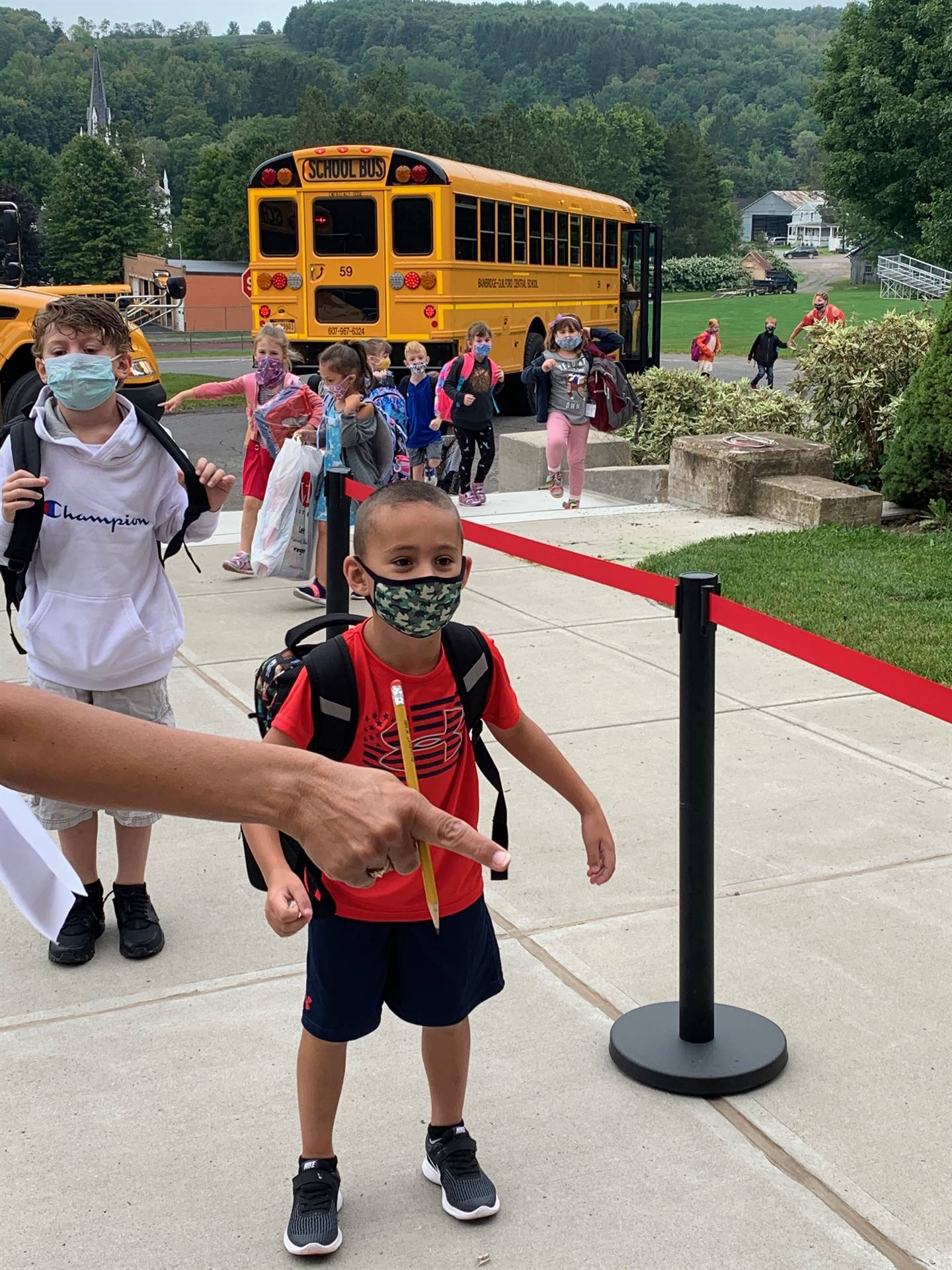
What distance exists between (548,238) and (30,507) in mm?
19282

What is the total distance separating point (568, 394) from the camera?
1188 centimetres

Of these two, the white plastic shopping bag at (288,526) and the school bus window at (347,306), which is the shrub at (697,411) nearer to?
the white plastic shopping bag at (288,526)

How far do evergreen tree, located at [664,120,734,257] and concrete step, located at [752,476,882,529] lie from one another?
12638 centimetres

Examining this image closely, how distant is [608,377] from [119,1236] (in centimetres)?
1003

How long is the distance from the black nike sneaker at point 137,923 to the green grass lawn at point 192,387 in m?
16.5

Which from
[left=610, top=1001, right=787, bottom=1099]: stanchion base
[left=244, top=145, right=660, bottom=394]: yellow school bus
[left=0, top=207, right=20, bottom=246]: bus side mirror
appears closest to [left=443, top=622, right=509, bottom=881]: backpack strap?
[left=610, top=1001, right=787, bottom=1099]: stanchion base

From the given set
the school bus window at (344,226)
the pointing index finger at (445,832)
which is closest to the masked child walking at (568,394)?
the school bus window at (344,226)

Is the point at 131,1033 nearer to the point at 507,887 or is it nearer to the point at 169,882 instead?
the point at 169,882

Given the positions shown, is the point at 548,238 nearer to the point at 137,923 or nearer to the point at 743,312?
the point at 137,923

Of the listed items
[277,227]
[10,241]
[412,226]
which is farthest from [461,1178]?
[277,227]

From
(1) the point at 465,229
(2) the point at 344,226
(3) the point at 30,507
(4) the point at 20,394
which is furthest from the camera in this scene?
(2) the point at 344,226

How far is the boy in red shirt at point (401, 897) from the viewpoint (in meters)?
2.59

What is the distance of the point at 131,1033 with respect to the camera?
11.8 ft

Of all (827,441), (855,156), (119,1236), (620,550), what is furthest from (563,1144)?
(855,156)
